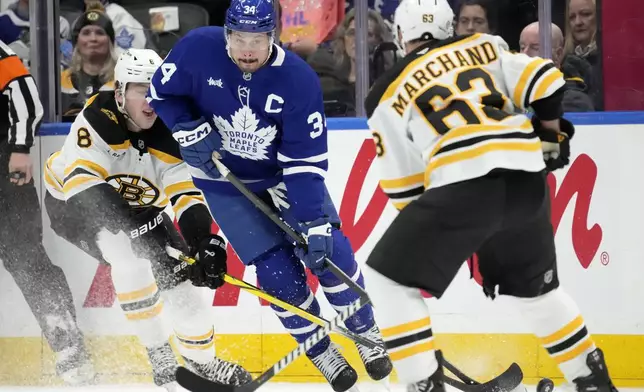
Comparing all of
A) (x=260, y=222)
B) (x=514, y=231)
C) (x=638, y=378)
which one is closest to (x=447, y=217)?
(x=514, y=231)

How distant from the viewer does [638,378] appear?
4.07m

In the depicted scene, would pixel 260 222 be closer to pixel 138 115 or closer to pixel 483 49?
pixel 138 115

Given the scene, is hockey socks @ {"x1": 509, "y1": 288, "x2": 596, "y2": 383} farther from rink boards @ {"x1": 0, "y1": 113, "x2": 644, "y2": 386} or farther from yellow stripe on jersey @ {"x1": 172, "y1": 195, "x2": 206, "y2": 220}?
yellow stripe on jersey @ {"x1": 172, "y1": 195, "x2": 206, "y2": 220}

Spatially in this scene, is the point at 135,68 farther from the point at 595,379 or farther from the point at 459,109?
the point at 595,379

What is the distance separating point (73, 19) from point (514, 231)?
105 inches

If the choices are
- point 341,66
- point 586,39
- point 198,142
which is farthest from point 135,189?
point 586,39

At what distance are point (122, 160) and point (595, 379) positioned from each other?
196 cm

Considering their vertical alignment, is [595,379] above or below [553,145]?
below

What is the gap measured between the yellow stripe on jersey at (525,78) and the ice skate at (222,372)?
158 centimetres

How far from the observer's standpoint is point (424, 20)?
9.34ft

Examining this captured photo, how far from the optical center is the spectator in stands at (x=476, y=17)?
13.8ft

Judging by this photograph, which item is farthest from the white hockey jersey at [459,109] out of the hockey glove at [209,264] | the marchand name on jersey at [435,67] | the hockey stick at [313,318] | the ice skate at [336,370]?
the hockey glove at [209,264]

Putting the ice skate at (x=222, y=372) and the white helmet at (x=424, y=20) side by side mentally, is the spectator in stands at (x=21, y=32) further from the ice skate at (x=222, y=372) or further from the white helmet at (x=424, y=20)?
the white helmet at (x=424, y=20)

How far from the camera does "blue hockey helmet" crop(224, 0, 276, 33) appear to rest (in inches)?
128
